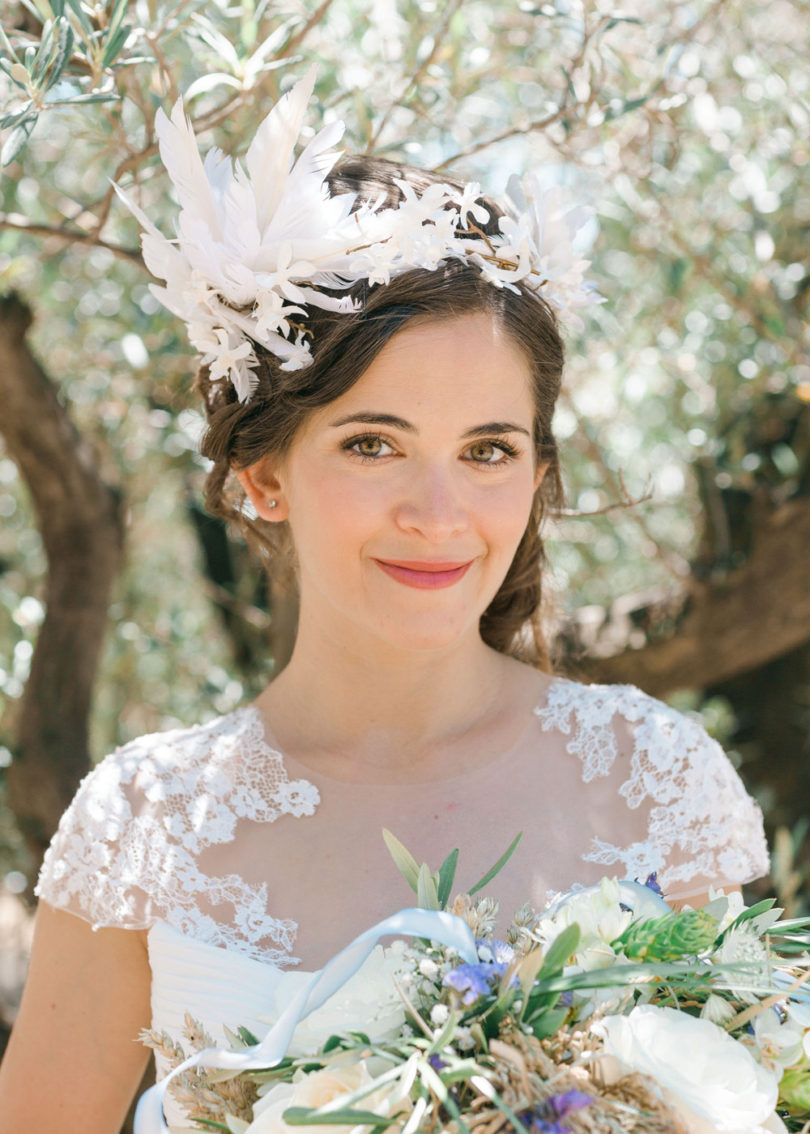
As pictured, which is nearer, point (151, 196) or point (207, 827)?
point (207, 827)

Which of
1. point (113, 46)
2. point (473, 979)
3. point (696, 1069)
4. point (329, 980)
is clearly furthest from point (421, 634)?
point (113, 46)

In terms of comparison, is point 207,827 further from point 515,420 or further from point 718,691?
point 718,691

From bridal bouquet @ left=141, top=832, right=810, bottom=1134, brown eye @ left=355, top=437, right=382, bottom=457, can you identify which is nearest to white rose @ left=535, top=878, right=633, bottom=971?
bridal bouquet @ left=141, top=832, right=810, bottom=1134

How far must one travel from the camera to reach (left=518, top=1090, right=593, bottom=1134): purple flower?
1.22 m

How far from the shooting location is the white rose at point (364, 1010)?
1.46 m

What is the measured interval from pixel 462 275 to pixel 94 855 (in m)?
1.25

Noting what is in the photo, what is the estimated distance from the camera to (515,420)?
2.13 metres

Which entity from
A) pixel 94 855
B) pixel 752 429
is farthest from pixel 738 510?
pixel 94 855

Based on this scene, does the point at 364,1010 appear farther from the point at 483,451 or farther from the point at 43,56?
the point at 43,56

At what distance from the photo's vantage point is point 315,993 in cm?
154

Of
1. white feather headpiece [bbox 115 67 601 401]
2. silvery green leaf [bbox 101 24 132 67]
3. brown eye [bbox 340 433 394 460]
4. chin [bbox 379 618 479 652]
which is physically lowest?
chin [bbox 379 618 479 652]

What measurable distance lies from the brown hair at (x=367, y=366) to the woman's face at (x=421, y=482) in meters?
0.03

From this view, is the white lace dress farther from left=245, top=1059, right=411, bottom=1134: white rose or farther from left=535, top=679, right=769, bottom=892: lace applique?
left=245, top=1059, right=411, bottom=1134: white rose

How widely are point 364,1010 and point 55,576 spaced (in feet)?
6.89
